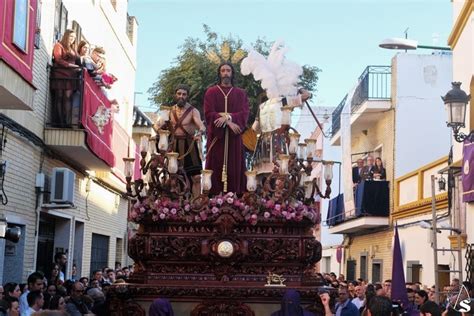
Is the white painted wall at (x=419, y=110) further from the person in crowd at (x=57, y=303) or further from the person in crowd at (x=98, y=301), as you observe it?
the person in crowd at (x=57, y=303)

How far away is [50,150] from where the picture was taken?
15.9 m

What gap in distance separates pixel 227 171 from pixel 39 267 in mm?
6811

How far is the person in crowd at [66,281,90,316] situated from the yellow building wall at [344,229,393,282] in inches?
507

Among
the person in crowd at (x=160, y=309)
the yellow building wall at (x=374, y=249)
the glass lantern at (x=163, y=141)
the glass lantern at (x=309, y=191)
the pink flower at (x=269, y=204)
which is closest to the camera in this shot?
the person in crowd at (x=160, y=309)

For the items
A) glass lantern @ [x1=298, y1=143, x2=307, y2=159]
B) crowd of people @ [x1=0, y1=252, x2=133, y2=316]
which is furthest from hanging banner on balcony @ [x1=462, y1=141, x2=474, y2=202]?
crowd of people @ [x1=0, y1=252, x2=133, y2=316]

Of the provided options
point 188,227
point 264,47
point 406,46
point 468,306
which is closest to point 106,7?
point 264,47

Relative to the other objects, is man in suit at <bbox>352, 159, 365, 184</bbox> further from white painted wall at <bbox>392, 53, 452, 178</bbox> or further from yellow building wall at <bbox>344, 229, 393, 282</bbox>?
white painted wall at <bbox>392, 53, 452, 178</bbox>

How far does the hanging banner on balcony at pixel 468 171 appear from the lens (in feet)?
44.6

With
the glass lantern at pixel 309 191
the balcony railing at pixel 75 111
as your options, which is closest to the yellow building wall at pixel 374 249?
the balcony railing at pixel 75 111

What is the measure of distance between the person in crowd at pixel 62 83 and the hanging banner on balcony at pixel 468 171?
695cm

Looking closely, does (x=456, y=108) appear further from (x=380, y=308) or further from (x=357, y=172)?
(x=357, y=172)

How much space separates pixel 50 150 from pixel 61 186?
78cm

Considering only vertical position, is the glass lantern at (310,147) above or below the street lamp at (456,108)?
below

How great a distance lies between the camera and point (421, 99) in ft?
74.6
